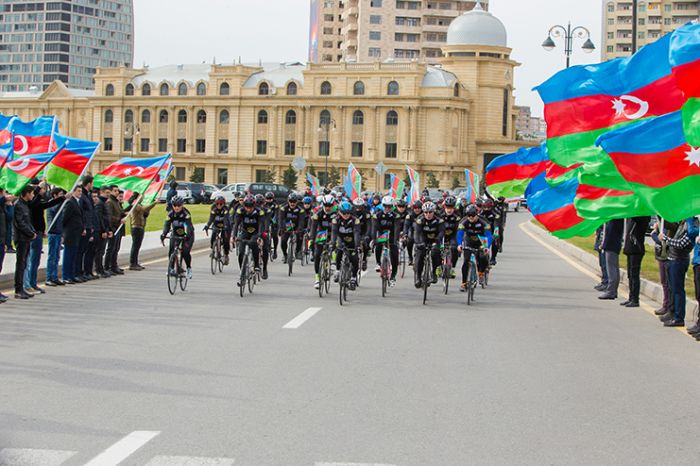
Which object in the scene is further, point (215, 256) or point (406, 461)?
point (215, 256)

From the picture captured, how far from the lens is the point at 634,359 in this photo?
10969 millimetres

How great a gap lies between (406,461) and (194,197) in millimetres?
73225

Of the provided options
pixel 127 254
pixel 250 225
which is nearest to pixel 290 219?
pixel 127 254

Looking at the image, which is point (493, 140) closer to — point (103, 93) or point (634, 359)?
point (103, 93)

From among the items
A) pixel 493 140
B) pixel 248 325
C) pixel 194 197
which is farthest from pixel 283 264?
pixel 493 140

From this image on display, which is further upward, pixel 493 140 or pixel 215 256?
pixel 493 140

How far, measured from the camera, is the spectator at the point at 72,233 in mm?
18516

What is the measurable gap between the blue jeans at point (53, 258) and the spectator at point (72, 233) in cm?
27

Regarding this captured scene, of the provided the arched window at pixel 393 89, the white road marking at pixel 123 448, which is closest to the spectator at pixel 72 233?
the white road marking at pixel 123 448

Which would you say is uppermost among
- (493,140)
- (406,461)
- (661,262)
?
(493,140)

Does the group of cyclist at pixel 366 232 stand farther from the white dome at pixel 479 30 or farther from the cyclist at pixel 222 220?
the white dome at pixel 479 30

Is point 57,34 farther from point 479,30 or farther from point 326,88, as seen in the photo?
point 479,30

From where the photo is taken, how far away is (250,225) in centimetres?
1839

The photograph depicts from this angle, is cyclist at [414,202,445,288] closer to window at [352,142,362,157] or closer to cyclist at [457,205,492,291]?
cyclist at [457,205,492,291]
